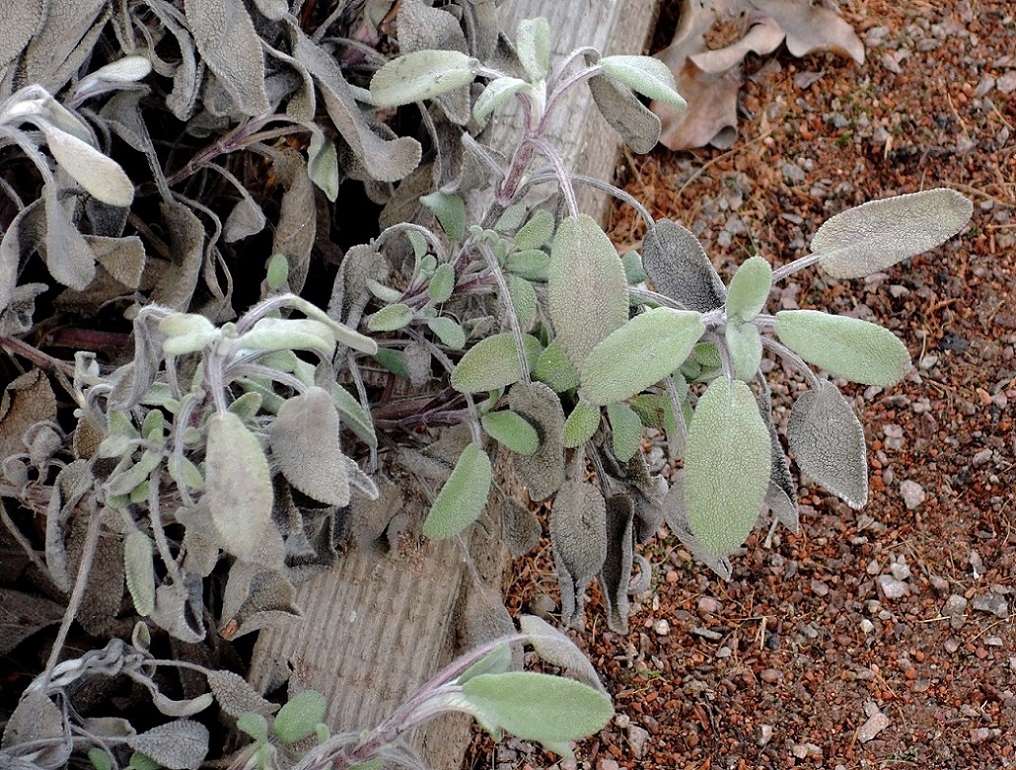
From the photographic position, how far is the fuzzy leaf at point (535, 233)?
0.95 metres

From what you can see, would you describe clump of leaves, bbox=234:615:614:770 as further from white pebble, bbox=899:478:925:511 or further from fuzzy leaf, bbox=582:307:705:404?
white pebble, bbox=899:478:925:511

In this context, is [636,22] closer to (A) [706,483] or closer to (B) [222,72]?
(B) [222,72]

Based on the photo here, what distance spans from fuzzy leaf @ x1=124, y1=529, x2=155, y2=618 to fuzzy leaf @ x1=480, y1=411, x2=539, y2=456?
0.30m

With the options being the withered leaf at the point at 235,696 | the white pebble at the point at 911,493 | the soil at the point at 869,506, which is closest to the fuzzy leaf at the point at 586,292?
the withered leaf at the point at 235,696

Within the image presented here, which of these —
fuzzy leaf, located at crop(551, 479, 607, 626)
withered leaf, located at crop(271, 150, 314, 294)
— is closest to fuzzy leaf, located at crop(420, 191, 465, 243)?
withered leaf, located at crop(271, 150, 314, 294)

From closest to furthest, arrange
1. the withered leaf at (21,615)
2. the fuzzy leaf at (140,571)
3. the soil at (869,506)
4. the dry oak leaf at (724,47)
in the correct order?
the fuzzy leaf at (140,571), the withered leaf at (21,615), the soil at (869,506), the dry oak leaf at (724,47)

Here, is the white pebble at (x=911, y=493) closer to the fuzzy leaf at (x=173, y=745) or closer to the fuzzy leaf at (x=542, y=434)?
the fuzzy leaf at (x=542, y=434)

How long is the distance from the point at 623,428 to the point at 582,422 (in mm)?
83

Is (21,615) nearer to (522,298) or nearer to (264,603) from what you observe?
(264,603)

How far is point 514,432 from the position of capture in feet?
3.09

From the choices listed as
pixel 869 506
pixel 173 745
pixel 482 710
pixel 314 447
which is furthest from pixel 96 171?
pixel 869 506

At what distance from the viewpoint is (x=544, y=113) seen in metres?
0.88

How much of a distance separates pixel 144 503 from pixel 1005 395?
3.81ft

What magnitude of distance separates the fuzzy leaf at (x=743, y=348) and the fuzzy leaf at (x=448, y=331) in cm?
27
